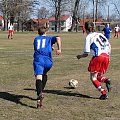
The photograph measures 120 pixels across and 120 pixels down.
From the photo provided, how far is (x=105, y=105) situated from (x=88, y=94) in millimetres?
1273

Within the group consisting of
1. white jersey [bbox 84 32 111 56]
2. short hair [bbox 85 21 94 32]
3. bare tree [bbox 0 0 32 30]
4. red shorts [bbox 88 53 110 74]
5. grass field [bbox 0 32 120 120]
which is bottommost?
grass field [bbox 0 32 120 120]

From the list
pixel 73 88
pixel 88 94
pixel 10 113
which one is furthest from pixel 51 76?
pixel 10 113

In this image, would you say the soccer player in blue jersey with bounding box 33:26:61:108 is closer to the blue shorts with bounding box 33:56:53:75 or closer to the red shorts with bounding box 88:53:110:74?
the blue shorts with bounding box 33:56:53:75

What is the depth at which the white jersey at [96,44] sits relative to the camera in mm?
8016

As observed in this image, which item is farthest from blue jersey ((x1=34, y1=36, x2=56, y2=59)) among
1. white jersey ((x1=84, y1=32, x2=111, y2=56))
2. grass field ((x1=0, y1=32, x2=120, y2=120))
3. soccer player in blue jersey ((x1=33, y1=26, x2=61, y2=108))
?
grass field ((x1=0, y1=32, x2=120, y2=120))

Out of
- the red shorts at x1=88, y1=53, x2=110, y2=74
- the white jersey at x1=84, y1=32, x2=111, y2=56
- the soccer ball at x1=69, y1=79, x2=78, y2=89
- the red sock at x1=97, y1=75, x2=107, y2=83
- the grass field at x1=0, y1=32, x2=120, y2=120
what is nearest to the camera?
the grass field at x1=0, y1=32, x2=120, y2=120

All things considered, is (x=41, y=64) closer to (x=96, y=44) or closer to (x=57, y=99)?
(x=57, y=99)

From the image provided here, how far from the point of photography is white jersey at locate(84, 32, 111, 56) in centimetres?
802

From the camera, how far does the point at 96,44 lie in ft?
26.4

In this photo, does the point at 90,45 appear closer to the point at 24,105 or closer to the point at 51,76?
the point at 24,105

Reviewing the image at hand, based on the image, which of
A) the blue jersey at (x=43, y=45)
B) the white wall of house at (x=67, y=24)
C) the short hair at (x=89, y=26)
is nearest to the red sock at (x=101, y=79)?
the short hair at (x=89, y=26)

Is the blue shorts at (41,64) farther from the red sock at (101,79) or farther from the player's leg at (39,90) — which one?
the red sock at (101,79)

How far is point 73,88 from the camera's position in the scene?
9656 millimetres

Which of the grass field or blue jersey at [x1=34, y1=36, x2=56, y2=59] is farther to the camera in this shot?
blue jersey at [x1=34, y1=36, x2=56, y2=59]
